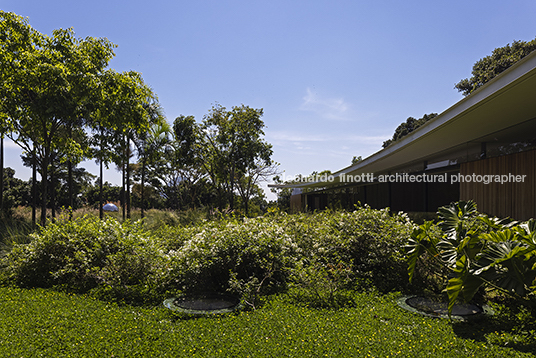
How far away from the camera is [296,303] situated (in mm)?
4660

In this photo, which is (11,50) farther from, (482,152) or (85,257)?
(482,152)

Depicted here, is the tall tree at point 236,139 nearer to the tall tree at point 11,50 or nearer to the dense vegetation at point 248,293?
the tall tree at point 11,50

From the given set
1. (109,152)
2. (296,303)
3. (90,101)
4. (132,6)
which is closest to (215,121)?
(109,152)

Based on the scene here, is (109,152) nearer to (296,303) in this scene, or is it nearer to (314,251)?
(314,251)

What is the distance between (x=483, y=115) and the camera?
7.18 m

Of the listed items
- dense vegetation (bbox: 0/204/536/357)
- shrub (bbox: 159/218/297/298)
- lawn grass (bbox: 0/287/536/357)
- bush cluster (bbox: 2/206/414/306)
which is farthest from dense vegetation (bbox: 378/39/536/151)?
lawn grass (bbox: 0/287/536/357)

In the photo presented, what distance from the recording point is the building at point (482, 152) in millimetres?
6152

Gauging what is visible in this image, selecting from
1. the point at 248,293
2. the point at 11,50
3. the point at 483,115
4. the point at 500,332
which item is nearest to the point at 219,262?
the point at 248,293

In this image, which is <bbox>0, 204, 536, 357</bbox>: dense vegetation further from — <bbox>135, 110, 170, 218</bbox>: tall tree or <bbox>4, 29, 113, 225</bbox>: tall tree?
<bbox>135, 110, 170, 218</bbox>: tall tree

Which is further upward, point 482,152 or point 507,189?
point 482,152

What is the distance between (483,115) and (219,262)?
621 centimetres

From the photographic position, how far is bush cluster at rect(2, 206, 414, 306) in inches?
203

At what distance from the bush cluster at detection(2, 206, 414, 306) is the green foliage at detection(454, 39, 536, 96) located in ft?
50.3

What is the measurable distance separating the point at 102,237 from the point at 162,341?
3208 mm
